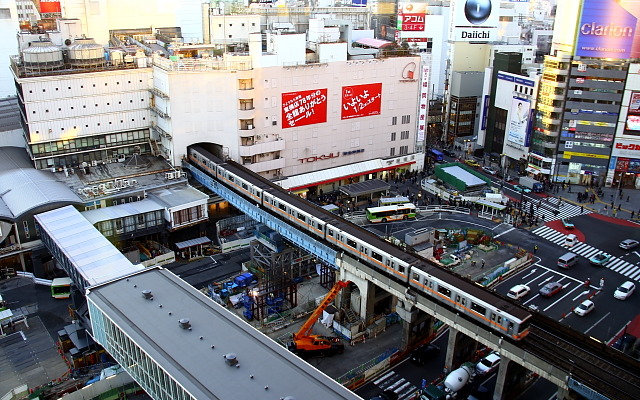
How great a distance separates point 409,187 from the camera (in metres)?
69.8

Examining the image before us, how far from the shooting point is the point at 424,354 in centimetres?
3822

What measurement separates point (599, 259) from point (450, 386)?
26374mm

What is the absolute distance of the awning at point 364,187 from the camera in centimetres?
6278

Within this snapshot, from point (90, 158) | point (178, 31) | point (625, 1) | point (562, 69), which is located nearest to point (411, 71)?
point (562, 69)

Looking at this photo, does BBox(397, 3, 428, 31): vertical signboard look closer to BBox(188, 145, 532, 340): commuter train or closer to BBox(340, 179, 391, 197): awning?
BBox(340, 179, 391, 197): awning

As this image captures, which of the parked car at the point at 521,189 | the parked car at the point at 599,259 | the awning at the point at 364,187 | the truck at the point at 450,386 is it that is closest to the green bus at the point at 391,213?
the awning at the point at 364,187

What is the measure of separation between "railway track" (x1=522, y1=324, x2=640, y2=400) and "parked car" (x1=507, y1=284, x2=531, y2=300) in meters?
11.8

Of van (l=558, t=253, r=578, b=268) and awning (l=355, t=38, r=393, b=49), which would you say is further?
awning (l=355, t=38, r=393, b=49)

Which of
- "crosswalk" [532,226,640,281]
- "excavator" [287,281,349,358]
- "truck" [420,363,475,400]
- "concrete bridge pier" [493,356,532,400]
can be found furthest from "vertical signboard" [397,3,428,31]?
"concrete bridge pier" [493,356,532,400]

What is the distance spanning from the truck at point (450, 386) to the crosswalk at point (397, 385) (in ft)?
3.22

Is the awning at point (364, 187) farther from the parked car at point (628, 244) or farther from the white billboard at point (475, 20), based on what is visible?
the white billboard at point (475, 20)

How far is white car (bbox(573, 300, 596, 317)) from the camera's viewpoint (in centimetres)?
4403

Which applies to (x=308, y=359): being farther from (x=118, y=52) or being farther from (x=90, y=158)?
(x=118, y=52)

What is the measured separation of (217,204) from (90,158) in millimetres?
14152
